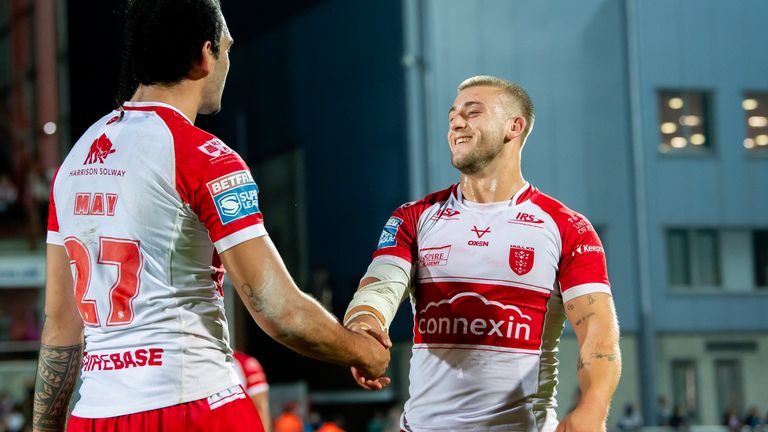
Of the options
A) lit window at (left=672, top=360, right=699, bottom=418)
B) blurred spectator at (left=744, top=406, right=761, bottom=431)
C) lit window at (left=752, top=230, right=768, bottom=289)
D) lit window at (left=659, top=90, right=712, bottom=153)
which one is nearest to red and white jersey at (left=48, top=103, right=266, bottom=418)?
blurred spectator at (left=744, top=406, right=761, bottom=431)

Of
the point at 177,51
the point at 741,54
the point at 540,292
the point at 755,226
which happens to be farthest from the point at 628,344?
the point at 177,51

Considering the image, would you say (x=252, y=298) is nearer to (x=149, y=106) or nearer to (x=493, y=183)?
(x=149, y=106)

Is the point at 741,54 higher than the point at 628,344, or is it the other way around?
the point at 741,54

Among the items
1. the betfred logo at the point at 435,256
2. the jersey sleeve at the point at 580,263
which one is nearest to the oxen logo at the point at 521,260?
the jersey sleeve at the point at 580,263

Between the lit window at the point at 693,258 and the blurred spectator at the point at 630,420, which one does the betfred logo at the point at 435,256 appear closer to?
the blurred spectator at the point at 630,420

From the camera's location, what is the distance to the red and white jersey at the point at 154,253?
338 centimetres

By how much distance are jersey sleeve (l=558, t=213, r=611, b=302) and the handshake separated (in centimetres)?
100

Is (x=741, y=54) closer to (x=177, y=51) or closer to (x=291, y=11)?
(x=291, y=11)

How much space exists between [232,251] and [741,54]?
84.7 ft

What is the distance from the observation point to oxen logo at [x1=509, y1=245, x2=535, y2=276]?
4862mm

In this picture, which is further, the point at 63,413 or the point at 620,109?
the point at 620,109

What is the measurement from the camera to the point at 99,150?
3.51 metres

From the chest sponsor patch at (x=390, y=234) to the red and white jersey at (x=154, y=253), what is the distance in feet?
5.17

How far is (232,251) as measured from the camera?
338 centimetres
